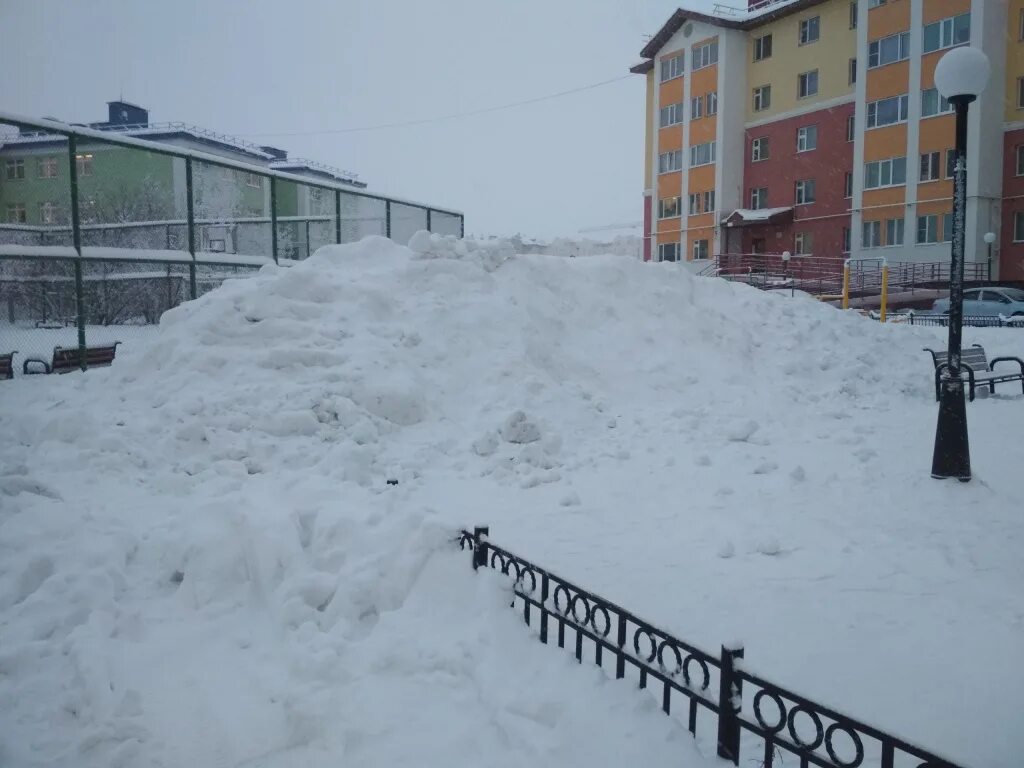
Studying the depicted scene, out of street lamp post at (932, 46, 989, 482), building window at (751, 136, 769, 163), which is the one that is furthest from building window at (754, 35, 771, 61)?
street lamp post at (932, 46, 989, 482)

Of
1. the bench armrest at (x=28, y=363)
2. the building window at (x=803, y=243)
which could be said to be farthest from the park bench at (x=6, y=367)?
the building window at (x=803, y=243)

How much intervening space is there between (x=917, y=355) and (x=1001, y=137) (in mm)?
23938

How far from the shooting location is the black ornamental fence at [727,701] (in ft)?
8.98

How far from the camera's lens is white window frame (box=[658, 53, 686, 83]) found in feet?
139

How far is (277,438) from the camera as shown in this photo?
820 centimetres

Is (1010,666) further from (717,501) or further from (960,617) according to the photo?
(717,501)

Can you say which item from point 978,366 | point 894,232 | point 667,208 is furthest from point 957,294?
point 667,208

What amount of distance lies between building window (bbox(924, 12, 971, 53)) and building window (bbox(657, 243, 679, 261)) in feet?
51.5

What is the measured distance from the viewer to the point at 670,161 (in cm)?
4372

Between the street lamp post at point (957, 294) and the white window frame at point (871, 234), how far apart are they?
3009 centimetres

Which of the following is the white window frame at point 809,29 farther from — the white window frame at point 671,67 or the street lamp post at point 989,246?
the street lamp post at point 989,246

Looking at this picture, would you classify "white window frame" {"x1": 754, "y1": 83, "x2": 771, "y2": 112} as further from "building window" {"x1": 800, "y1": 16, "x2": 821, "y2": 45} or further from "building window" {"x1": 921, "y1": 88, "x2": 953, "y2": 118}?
"building window" {"x1": 921, "y1": 88, "x2": 953, "y2": 118}

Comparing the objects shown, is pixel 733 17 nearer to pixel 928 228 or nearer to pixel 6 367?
pixel 928 228

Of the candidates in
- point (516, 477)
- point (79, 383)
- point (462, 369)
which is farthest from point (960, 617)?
point (79, 383)
